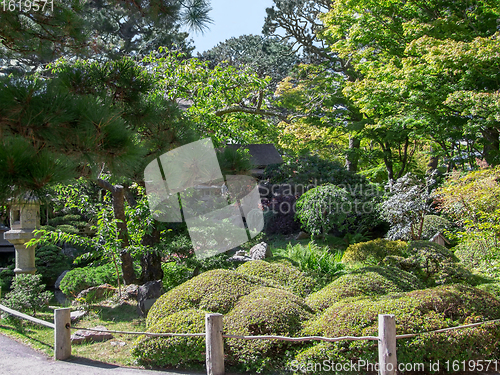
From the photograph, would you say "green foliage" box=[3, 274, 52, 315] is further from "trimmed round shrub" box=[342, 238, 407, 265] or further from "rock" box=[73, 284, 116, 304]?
"trimmed round shrub" box=[342, 238, 407, 265]

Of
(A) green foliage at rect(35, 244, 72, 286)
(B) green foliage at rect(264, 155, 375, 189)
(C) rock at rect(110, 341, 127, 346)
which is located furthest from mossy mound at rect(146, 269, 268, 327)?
(B) green foliage at rect(264, 155, 375, 189)

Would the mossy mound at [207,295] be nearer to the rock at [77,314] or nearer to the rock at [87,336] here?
the rock at [87,336]

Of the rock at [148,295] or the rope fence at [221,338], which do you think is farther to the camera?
the rock at [148,295]

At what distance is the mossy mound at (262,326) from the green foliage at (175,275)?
2763mm

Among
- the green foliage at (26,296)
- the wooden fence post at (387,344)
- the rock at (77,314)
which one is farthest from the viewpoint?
the green foliage at (26,296)

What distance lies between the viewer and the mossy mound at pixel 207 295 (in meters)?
5.16

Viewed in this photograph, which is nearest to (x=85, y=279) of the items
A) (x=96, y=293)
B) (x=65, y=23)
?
(x=96, y=293)

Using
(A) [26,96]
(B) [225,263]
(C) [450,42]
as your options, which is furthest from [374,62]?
(A) [26,96]

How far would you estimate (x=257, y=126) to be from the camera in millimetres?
11102

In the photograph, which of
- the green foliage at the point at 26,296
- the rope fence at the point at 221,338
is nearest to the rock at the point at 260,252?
the green foliage at the point at 26,296

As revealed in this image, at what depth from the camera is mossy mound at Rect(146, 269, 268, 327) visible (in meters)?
5.16

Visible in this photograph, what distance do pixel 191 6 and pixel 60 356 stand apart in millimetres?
4657

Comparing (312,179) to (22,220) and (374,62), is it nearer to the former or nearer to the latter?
(374,62)

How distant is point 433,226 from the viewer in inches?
417
